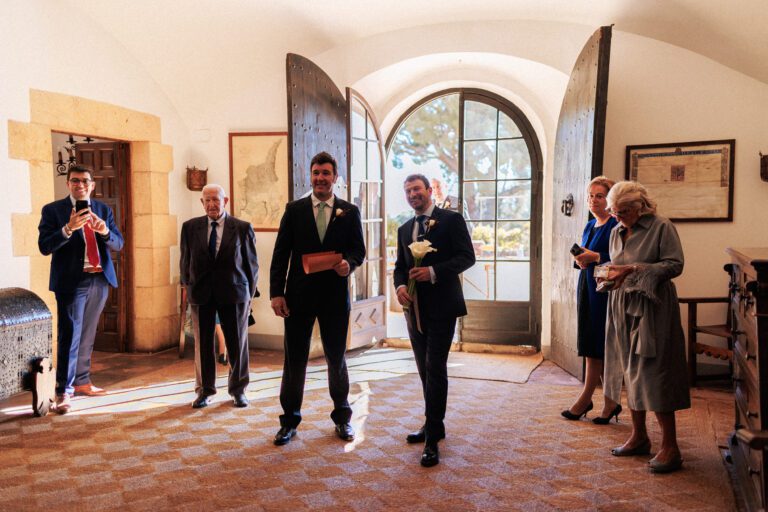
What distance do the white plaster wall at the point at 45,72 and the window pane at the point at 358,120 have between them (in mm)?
1980

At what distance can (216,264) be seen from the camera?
168 inches

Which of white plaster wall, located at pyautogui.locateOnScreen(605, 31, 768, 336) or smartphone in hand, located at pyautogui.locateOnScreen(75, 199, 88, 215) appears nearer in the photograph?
smartphone in hand, located at pyautogui.locateOnScreen(75, 199, 88, 215)

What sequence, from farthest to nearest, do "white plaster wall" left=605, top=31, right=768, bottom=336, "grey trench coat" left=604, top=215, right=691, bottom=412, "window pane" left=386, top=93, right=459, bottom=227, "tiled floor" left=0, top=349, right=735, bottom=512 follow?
"window pane" left=386, top=93, right=459, bottom=227 → "white plaster wall" left=605, top=31, right=768, bottom=336 → "grey trench coat" left=604, top=215, right=691, bottom=412 → "tiled floor" left=0, top=349, right=735, bottom=512

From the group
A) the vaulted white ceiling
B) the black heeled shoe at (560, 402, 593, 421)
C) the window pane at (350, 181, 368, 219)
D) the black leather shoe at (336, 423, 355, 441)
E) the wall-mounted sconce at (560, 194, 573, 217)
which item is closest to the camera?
the black leather shoe at (336, 423, 355, 441)

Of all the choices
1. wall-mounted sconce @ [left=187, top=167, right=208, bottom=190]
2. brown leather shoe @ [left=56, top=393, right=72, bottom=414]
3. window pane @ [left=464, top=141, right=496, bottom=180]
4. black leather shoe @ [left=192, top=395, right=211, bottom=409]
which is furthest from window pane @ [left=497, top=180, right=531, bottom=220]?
brown leather shoe @ [left=56, top=393, right=72, bottom=414]

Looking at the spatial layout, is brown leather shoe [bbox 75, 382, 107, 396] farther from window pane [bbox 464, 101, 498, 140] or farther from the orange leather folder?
window pane [bbox 464, 101, 498, 140]

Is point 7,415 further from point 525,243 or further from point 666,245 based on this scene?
point 525,243

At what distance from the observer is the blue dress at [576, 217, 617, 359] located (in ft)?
12.4

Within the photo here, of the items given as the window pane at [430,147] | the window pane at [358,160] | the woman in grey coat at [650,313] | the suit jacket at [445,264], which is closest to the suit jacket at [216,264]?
the suit jacket at [445,264]

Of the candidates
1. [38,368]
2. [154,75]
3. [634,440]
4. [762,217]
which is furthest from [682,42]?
[38,368]

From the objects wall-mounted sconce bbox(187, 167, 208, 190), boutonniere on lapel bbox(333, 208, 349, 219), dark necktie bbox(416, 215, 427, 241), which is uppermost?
wall-mounted sconce bbox(187, 167, 208, 190)

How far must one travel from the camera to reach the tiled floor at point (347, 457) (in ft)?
9.52

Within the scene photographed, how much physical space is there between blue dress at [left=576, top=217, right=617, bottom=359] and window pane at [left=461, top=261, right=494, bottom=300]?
2.84m

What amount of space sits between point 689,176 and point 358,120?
10.2 feet
